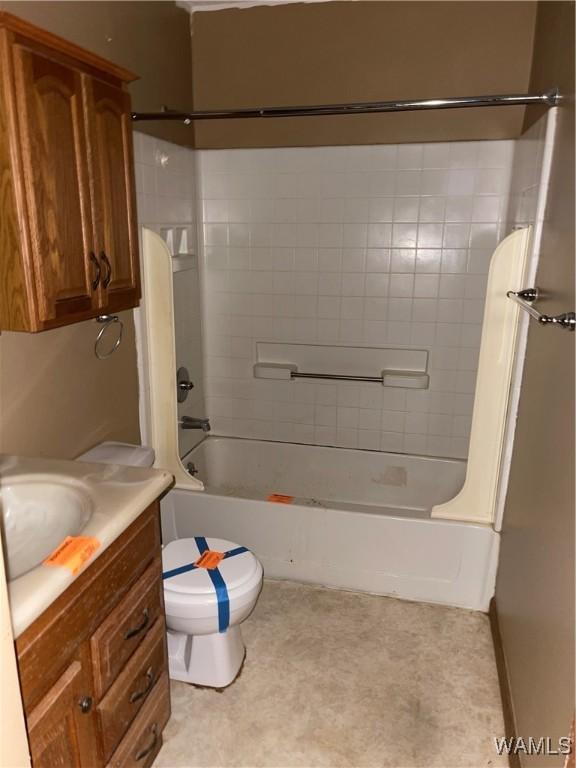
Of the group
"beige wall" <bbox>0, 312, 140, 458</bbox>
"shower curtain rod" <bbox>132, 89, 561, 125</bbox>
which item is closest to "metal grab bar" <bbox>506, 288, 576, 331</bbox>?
"shower curtain rod" <bbox>132, 89, 561, 125</bbox>

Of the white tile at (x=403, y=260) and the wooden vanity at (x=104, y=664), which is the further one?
the white tile at (x=403, y=260)

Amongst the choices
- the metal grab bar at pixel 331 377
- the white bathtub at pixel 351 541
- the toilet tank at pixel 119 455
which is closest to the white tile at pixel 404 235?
the metal grab bar at pixel 331 377

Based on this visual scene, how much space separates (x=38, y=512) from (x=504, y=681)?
153cm

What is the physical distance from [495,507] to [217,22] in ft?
8.23

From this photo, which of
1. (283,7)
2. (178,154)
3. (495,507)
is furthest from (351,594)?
(283,7)

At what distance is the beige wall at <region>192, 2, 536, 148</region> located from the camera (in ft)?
8.10

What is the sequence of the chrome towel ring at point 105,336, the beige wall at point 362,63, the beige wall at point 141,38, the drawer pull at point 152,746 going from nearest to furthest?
the drawer pull at point 152,746 → the beige wall at point 141,38 → the chrome towel ring at point 105,336 → the beige wall at point 362,63

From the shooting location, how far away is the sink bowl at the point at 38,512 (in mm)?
1335

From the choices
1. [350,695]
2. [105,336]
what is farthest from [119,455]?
[350,695]

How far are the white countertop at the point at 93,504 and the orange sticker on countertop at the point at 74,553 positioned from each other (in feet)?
0.04

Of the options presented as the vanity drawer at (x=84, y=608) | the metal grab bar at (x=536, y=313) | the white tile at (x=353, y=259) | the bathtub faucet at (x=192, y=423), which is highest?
the white tile at (x=353, y=259)

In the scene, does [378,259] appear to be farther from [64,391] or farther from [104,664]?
[104,664]

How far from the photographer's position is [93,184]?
1.51m

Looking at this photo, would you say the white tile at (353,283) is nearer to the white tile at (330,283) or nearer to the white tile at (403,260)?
the white tile at (330,283)
